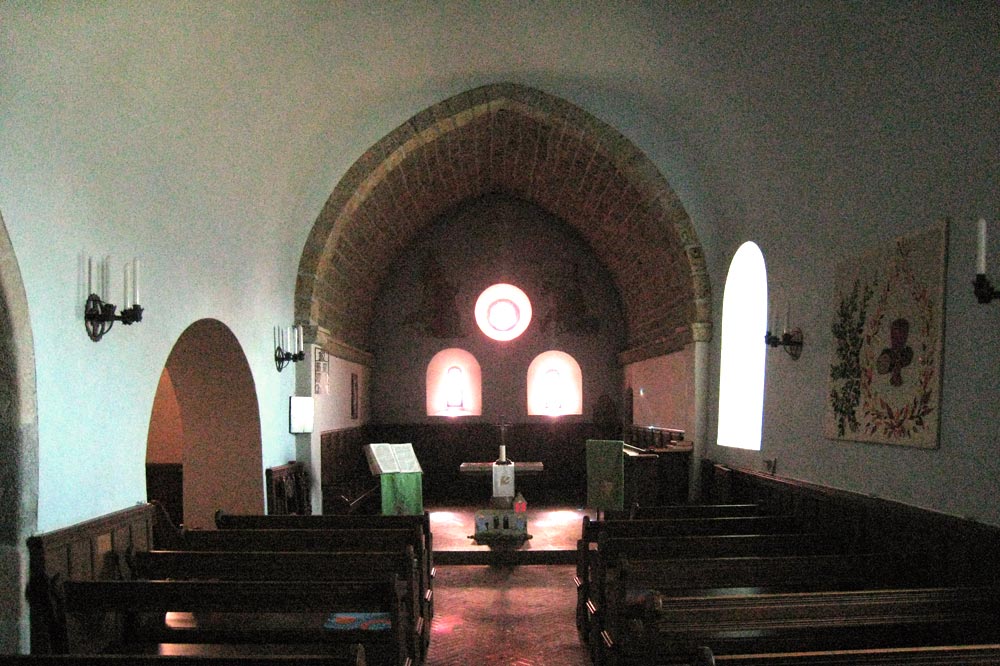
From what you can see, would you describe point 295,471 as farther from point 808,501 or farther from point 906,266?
point 906,266

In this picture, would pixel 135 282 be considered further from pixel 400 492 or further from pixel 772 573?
pixel 400 492

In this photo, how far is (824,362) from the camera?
6.15m

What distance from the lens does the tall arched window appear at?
8.26 metres

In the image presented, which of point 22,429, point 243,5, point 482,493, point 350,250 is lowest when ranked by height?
point 482,493

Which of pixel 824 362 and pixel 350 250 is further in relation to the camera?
pixel 350 250

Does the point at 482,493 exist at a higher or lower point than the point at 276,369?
lower

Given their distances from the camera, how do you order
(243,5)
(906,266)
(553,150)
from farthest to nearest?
1. (553,150)
2. (243,5)
3. (906,266)

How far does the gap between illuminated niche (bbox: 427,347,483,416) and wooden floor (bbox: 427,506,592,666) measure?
3961 mm

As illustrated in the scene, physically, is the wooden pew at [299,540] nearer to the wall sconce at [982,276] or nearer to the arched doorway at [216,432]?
the arched doorway at [216,432]

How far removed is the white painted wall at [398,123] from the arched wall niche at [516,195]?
0.21 metres

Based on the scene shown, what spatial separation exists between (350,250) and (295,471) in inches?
130

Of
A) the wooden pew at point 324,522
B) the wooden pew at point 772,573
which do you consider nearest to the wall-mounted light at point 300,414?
the wooden pew at point 324,522

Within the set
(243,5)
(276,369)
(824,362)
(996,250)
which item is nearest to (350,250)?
(276,369)

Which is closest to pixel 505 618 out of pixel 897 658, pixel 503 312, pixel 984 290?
pixel 897 658
